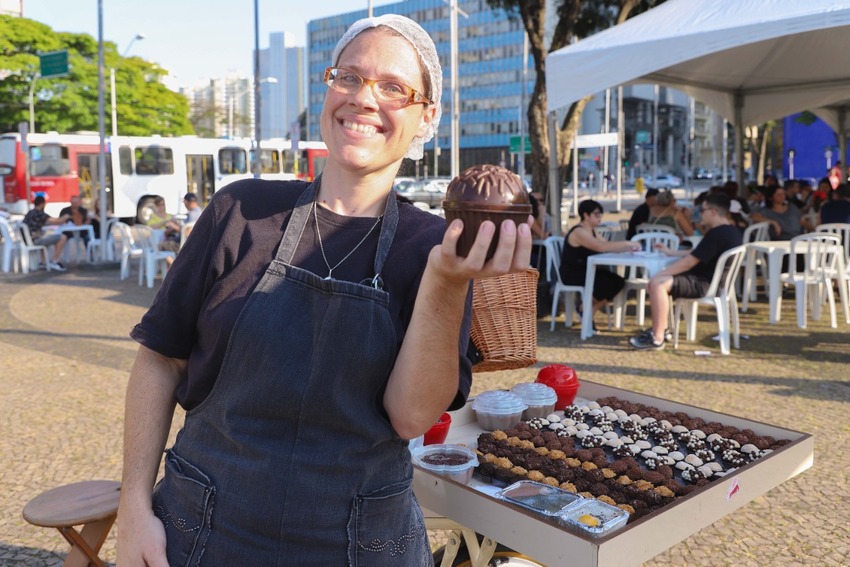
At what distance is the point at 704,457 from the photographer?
2.77 m

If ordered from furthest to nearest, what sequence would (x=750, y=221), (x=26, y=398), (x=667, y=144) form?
(x=667, y=144) < (x=750, y=221) < (x=26, y=398)

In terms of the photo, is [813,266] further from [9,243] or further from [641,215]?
[9,243]

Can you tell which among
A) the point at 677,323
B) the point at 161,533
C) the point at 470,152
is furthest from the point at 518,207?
the point at 470,152

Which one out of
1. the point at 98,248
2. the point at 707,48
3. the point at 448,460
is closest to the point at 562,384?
the point at 448,460

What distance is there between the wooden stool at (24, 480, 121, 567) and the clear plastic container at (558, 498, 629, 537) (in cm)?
136

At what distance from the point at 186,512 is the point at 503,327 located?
0.97 m

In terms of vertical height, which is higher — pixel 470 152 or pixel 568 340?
pixel 470 152

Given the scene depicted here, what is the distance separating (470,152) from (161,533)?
106880mm

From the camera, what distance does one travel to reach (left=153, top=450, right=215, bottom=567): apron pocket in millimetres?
1499

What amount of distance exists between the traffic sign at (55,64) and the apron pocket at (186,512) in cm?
2110

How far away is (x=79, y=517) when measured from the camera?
8.26 ft

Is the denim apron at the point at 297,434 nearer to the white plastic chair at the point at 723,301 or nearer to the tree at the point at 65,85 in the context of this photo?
the white plastic chair at the point at 723,301

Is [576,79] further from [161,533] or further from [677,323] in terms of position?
[161,533]

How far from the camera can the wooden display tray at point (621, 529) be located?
203 cm
